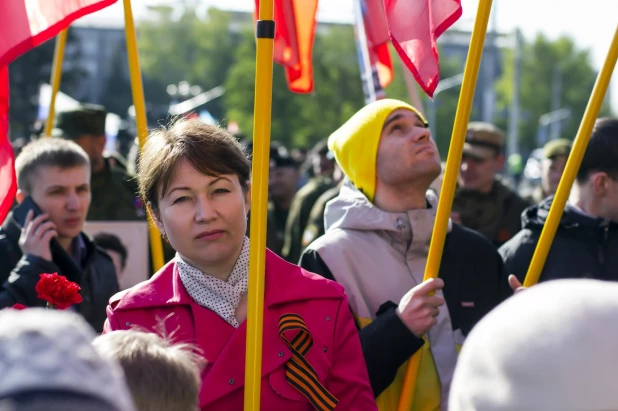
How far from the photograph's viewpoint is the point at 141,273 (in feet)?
19.6

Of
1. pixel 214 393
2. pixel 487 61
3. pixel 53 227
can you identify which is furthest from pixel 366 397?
pixel 487 61

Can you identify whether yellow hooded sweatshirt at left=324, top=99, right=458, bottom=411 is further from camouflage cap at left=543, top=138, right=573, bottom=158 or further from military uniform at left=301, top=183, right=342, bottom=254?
camouflage cap at left=543, top=138, right=573, bottom=158

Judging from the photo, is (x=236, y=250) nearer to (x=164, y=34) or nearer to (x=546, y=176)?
(x=546, y=176)

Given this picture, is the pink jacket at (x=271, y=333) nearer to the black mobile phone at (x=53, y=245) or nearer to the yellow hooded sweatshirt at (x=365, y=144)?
the yellow hooded sweatshirt at (x=365, y=144)

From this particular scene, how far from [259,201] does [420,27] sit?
128 centimetres

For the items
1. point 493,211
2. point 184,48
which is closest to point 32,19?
point 493,211

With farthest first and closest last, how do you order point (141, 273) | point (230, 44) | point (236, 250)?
point (230, 44)
point (141, 273)
point (236, 250)

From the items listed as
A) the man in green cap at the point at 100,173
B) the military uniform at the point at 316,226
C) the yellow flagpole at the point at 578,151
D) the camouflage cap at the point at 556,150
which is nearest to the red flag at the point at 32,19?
the yellow flagpole at the point at 578,151

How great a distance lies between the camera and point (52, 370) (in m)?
1.20

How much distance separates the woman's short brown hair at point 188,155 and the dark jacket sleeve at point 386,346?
701 mm

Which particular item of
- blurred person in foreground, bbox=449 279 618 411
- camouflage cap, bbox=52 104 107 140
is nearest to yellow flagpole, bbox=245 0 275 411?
blurred person in foreground, bbox=449 279 618 411

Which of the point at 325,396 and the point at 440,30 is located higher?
the point at 440,30

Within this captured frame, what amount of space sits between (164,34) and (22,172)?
7896 cm

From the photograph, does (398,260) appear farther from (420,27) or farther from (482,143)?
(482,143)
